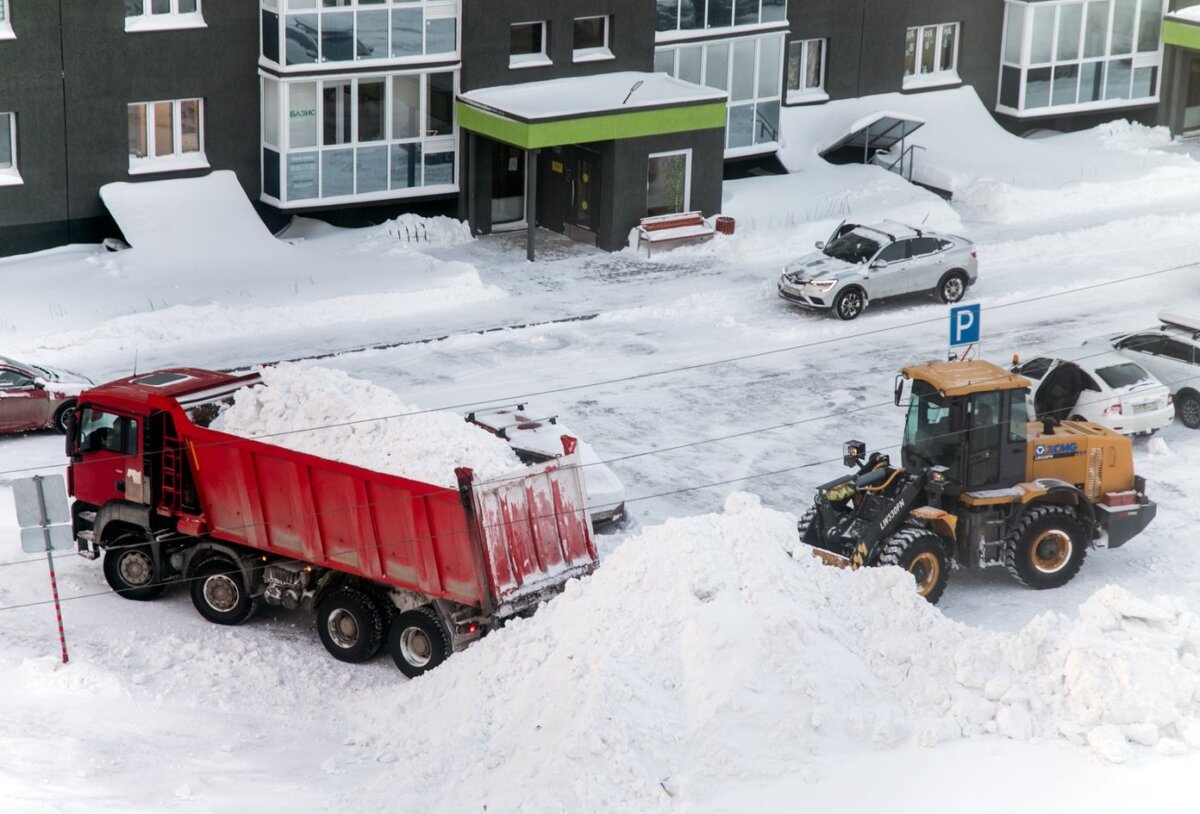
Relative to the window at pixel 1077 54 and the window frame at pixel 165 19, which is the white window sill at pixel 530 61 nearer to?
the window frame at pixel 165 19

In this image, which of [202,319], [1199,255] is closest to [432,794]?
[202,319]

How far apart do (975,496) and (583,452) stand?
5187 millimetres

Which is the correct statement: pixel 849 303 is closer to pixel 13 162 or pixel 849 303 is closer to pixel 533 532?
pixel 533 532

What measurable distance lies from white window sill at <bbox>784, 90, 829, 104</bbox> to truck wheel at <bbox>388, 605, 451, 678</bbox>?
972 inches

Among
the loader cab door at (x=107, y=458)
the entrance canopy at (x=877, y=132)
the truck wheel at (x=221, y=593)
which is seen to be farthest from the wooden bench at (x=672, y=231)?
the truck wheel at (x=221, y=593)

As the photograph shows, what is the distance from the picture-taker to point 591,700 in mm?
16266

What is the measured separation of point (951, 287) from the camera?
3331 cm

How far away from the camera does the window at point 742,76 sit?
127ft

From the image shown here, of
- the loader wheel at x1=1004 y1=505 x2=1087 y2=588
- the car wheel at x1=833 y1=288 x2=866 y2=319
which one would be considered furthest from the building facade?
the loader wheel at x1=1004 y1=505 x2=1087 y2=588

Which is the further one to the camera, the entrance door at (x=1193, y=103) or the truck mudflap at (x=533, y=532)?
the entrance door at (x=1193, y=103)

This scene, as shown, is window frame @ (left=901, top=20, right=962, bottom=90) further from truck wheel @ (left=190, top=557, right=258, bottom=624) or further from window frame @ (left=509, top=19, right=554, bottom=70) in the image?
truck wheel @ (left=190, top=557, right=258, bottom=624)

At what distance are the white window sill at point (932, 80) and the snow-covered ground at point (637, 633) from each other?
11.2 metres

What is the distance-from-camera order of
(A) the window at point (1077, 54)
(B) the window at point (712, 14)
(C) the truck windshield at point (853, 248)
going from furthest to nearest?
1. (A) the window at point (1077, 54)
2. (B) the window at point (712, 14)
3. (C) the truck windshield at point (853, 248)

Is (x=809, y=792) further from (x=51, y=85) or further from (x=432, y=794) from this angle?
(x=51, y=85)
